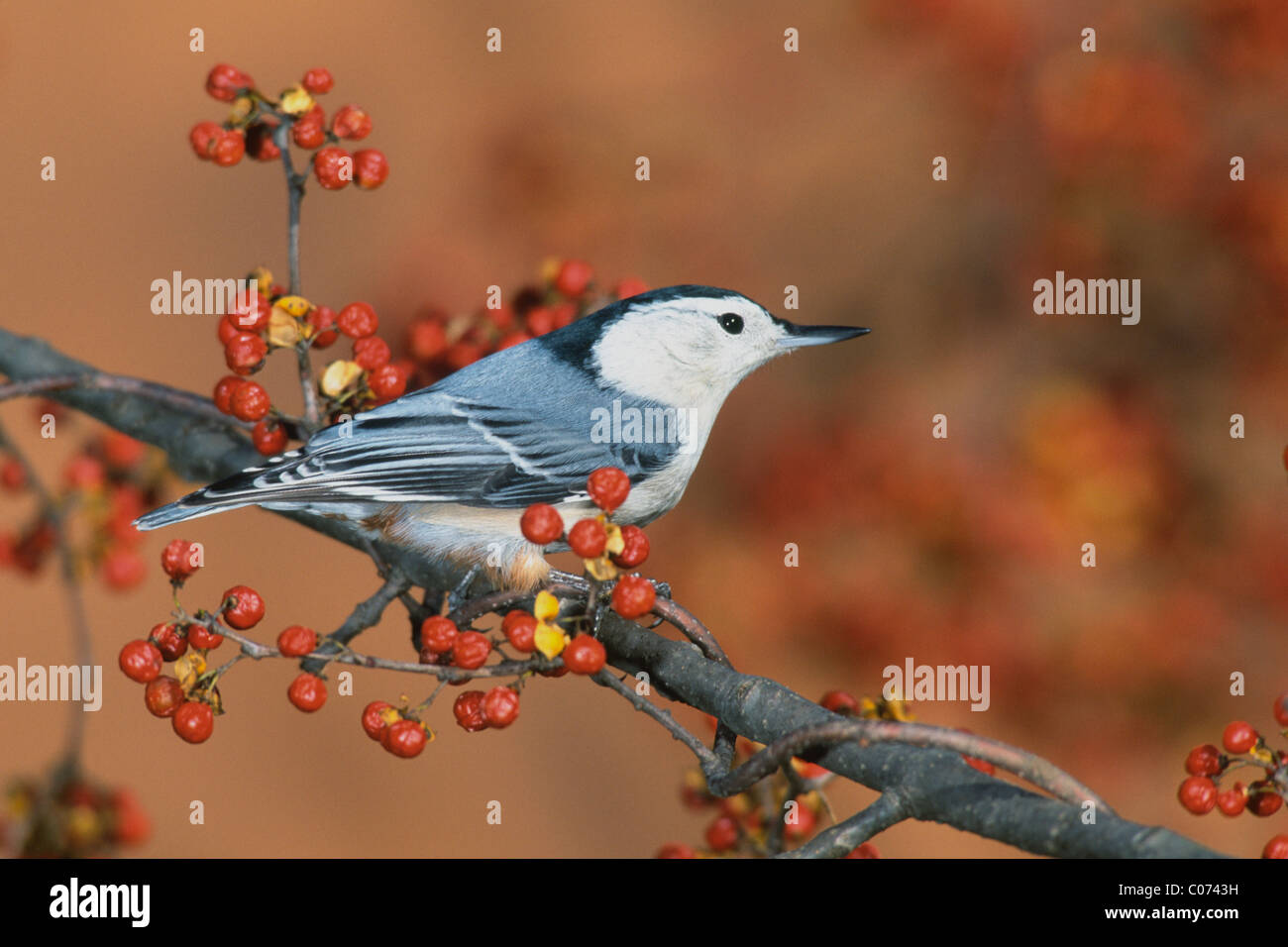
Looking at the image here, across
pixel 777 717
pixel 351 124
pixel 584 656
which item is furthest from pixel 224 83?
pixel 777 717

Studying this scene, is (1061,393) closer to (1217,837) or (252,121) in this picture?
(1217,837)

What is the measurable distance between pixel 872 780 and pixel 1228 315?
2092 mm

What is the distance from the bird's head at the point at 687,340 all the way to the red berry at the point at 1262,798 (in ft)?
2.54

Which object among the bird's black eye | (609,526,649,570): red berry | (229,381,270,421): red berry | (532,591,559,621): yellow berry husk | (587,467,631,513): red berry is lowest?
(532,591,559,621): yellow berry husk

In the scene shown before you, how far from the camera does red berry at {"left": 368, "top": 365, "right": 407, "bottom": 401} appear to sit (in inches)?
59.0

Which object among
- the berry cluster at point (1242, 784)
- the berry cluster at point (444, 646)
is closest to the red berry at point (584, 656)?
the berry cluster at point (444, 646)

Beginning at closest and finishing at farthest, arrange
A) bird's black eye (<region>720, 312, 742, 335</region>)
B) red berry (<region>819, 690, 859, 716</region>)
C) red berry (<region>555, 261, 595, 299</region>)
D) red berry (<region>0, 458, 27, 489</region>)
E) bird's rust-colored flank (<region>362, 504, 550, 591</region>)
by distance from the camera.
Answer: red berry (<region>819, 690, 859, 716</region>) < bird's rust-colored flank (<region>362, 504, 550, 591</region>) < bird's black eye (<region>720, 312, 742, 335</region>) < red berry (<region>555, 261, 595, 299</region>) < red berry (<region>0, 458, 27, 489</region>)

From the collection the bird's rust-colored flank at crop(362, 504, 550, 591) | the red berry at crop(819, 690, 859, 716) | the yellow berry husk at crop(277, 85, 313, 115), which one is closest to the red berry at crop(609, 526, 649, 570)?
the red berry at crop(819, 690, 859, 716)

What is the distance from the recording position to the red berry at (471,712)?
117cm

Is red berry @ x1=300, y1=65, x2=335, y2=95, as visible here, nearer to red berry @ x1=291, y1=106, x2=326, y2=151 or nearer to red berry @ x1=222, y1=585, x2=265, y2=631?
red berry @ x1=291, y1=106, x2=326, y2=151

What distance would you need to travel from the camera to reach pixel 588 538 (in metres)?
1.04

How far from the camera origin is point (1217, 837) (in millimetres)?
3096

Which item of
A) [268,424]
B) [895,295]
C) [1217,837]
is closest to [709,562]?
[895,295]

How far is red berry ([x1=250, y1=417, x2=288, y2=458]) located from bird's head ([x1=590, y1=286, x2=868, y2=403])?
435 millimetres
